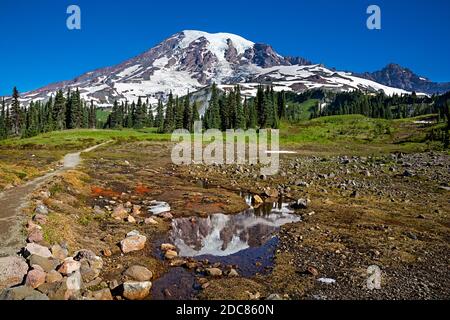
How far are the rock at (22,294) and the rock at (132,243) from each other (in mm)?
6065

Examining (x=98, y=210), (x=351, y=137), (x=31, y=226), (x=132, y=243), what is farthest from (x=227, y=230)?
(x=351, y=137)

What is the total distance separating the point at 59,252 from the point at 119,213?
7.74 meters

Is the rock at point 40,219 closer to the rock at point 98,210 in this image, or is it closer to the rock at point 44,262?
the rock at point 98,210

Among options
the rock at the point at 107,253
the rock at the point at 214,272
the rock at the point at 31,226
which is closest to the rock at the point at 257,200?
the rock at the point at 214,272

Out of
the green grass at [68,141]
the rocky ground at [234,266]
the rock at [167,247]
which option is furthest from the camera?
the green grass at [68,141]

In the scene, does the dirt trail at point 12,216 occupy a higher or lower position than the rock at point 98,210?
higher

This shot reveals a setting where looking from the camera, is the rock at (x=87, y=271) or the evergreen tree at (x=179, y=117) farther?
the evergreen tree at (x=179, y=117)

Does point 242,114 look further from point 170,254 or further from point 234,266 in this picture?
point 234,266

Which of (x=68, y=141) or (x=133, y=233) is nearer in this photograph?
(x=133, y=233)

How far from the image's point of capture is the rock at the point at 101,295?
1099 centimetres

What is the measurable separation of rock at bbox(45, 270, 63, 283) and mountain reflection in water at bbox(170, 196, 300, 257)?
5606 mm

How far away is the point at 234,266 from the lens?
1457 centimetres

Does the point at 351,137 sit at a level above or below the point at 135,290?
above

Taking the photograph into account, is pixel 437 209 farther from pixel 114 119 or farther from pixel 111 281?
pixel 114 119
